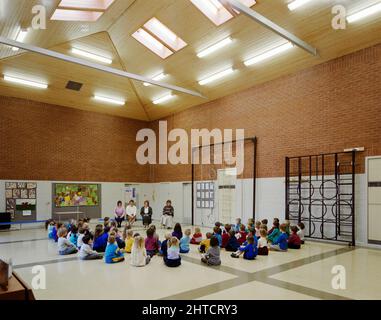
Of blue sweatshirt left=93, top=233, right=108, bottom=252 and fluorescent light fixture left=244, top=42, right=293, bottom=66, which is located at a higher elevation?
fluorescent light fixture left=244, top=42, right=293, bottom=66

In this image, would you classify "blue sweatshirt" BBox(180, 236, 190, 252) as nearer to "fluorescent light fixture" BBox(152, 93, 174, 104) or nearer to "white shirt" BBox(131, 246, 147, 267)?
"white shirt" BBox(131, 246, 147, 267)

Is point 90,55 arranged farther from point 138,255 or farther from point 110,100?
point 138,255

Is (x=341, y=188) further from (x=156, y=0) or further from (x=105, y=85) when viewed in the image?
(x=105, y=85)

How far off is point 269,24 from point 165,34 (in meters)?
4.49

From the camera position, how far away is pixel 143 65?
1353 cm

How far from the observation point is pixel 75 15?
35.0 ft

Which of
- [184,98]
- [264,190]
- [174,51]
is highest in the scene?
[174,51]

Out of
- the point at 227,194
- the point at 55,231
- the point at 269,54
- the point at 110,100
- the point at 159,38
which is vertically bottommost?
the point at 55,231

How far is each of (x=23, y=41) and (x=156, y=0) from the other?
4827mm

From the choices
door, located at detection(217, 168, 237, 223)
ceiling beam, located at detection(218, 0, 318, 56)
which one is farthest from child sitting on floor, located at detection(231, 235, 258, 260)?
ceiling beam, located at detection(218, 0, 318, 56)

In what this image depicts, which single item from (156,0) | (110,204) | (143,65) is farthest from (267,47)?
(110,204)

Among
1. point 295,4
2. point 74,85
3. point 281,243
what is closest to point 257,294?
point 281,243

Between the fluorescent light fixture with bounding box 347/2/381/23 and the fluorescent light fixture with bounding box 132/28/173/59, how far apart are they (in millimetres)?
6402

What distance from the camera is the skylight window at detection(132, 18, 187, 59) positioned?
11719 millimetres
